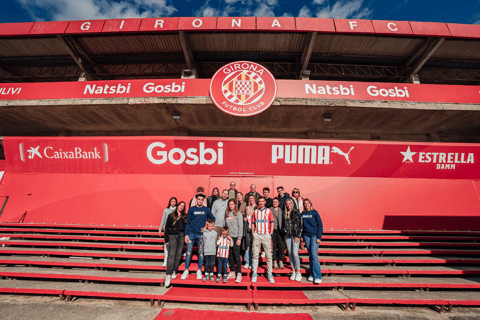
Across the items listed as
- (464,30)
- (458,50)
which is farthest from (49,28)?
(458,50)

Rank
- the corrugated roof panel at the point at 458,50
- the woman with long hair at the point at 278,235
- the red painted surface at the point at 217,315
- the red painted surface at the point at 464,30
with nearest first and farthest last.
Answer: the red painted surface at the point at 217,315 < the woman with long hair at the point at 278,235 < the red painted surface at the point at 464,30 < the corrugated roof panel at the point at 458,50

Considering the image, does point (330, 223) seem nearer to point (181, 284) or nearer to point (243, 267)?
point (243, 267)

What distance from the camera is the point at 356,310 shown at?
11.6 ft

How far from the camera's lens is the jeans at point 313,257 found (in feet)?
13.3

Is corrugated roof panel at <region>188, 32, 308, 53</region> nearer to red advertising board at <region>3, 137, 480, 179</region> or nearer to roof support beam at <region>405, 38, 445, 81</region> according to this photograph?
roof support beam at <region>405, 38, 445, 81</region>

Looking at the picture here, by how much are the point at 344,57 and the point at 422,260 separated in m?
10.6

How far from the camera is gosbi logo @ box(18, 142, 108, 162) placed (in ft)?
22.7

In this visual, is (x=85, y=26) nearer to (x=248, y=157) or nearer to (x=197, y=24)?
(x=197, y=24)

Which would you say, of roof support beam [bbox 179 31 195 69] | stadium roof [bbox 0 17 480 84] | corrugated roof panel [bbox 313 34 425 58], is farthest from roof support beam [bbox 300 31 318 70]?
roof support beam [bbox 179 31 195 69]

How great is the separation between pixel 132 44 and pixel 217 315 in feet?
42.3

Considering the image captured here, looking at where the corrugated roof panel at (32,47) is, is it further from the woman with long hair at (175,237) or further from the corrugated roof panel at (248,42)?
the woman with long hair at (175,237)

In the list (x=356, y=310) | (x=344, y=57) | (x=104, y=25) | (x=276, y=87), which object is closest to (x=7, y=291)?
(x=356, y=310)

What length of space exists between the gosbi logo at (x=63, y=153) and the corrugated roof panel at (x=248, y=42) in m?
7.28

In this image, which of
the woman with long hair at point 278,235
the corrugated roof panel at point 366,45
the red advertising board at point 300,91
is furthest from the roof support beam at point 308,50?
the woman with long hair at point 278,235
